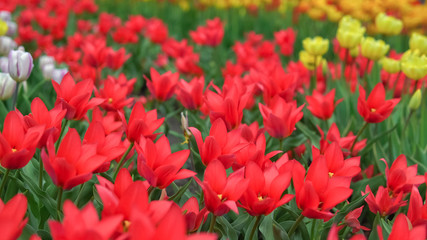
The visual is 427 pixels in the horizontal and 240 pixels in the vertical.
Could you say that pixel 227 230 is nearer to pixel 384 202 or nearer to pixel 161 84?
pixel 384 202

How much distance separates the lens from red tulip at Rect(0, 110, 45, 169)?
45.8 inches

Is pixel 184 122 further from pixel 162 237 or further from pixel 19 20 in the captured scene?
pixel 19 20

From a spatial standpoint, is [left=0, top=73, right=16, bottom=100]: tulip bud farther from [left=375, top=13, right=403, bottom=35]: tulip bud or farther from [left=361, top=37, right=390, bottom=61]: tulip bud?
[left=375, top=13, right=403, bottom=35]: tulip bud

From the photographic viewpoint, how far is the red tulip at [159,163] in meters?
1.22

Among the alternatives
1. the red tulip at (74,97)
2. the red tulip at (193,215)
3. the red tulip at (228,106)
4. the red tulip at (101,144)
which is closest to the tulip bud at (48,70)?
the red tulip at (74,97)

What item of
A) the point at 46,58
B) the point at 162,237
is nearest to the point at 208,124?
the point at 46,58

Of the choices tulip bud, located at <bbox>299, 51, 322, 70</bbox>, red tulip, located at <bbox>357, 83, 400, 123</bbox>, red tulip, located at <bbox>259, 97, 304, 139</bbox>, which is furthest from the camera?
tulip bud, located at <bbox>299, 51, 322, 70</bbox>

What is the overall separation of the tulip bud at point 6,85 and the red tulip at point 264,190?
141cm

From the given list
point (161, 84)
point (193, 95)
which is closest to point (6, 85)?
point (161, 84)

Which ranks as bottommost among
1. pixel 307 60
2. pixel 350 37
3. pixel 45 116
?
pixel 307 60

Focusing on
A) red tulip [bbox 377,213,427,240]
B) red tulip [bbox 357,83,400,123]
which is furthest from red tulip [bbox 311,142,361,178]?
red tulip [bbox 357,83,400,123]

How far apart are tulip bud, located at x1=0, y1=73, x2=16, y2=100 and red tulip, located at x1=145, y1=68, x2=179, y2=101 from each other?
0.65m

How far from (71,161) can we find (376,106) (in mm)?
1355

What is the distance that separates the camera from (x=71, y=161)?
1.18 m
